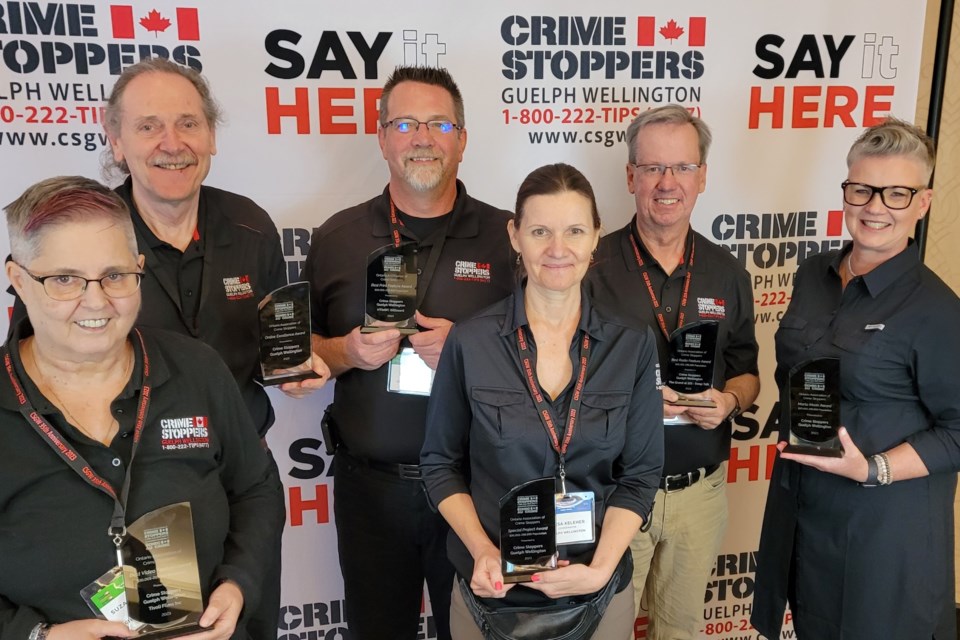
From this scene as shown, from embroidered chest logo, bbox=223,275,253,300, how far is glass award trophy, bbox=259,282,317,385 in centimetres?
19

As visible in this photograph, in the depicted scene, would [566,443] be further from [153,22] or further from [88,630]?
[153,22]

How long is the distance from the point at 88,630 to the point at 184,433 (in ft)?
1.31

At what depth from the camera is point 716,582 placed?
338 cm

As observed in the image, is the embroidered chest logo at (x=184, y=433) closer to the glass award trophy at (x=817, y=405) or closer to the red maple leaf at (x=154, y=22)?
the glass award trophy at (x=817, y=405)

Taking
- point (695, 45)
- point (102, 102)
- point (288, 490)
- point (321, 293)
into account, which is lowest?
point (288, 490)

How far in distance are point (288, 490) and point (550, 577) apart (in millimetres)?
1626

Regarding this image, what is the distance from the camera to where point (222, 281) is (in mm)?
2094

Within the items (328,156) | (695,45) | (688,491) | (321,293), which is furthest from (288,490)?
(695,45)

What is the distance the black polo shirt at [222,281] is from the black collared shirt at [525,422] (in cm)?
59

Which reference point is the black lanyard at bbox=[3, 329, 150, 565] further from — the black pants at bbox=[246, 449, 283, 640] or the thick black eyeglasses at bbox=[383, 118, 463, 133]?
the thick black eyeglasses at bbox=[383, 118, 463, 133]

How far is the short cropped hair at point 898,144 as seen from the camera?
2039 mm

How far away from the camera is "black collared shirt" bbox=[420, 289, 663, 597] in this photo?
5.80 feet

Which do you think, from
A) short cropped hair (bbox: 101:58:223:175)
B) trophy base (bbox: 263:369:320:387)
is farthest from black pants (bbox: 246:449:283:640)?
short cropped hair (bbox: 101:58:223:175)

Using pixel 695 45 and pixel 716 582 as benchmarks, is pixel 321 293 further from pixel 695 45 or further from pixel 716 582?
pixel 716 582
